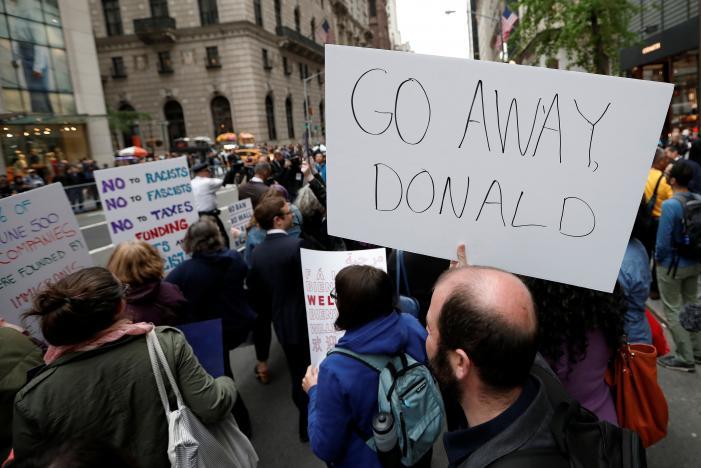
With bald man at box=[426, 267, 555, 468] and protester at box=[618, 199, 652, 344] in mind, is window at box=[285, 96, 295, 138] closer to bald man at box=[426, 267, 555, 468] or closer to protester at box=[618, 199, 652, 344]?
protester at box=[618, 199, 652, 344]

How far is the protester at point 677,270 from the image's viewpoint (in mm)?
3721

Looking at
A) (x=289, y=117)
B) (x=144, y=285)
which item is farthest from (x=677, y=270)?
(x=289, y=117)

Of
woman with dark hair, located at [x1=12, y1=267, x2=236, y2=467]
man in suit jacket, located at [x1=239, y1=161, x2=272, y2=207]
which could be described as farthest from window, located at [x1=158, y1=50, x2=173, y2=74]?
woman with dark hair, located at [x1=12, y1=267, x2=236, y2=467]

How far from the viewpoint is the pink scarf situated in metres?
1.81

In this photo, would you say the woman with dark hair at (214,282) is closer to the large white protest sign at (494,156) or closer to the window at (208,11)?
the large white protest sign at (494,156)

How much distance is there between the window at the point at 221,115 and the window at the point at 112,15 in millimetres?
9880

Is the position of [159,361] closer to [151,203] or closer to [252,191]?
[151,203]

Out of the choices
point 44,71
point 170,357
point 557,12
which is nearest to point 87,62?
point 44,71

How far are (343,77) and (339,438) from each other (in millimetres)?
1469

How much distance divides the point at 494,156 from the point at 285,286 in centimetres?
210

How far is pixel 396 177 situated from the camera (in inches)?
68.4

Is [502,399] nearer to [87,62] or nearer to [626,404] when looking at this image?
[626,404]

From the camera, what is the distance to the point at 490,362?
1263mm

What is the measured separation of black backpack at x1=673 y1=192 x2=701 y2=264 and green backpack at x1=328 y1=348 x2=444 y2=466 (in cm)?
287
